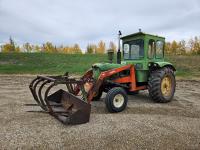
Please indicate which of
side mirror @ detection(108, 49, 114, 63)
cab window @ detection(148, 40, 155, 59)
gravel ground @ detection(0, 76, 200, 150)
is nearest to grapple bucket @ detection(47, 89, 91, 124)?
gravel ground @ detection(0, 76, 200, 150)

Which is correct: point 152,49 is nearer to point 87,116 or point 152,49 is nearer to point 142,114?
point 142,114

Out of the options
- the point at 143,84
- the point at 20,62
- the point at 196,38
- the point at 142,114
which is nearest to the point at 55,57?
the point at 20,62

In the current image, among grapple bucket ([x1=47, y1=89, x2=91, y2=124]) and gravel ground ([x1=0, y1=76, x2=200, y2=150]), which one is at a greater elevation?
grapple bucket ([x1=47, y1=89, x2=91, y2=124])

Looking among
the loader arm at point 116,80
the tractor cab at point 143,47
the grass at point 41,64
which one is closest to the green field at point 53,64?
the grass at point 41,64

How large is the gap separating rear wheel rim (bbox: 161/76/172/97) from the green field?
406 inches

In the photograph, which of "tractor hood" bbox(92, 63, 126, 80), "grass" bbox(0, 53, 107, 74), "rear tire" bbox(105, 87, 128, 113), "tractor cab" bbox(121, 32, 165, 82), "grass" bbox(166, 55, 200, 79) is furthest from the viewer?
"grass" bbox(0, 53, 107, 74)

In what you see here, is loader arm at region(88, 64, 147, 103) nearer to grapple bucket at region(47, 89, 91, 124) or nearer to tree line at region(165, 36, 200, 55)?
grapple bucket at region(47, 89, 91, 124)

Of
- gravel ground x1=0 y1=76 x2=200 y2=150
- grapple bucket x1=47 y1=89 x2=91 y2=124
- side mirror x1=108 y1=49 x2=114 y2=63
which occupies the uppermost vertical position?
side mirror x1=108 y1=49 x2=114 y2=63

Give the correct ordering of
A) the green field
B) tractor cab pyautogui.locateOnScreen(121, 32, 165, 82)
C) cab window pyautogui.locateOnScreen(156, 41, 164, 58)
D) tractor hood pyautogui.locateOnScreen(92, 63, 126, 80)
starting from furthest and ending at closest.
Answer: the green field
cab window pyautogui.locateOnScreen(156, 41, 164, 58)
tractor cab pyautogui.locateOnScreen(121, 32, 165, 82)
tractor hood pyautogui.locateOnScreen(92, 63, 126, 80)

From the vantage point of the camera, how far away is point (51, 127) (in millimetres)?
5285

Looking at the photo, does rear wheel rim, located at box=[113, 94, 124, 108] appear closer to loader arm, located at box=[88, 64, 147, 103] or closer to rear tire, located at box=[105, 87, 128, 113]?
rear tire, located at box=[105, 87, 128, 113]

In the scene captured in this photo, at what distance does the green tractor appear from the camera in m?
6.62

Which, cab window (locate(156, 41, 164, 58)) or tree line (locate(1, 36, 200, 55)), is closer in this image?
cab window (locate(156, 41, 164, 58))

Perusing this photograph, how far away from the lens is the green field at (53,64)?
21.2 m
